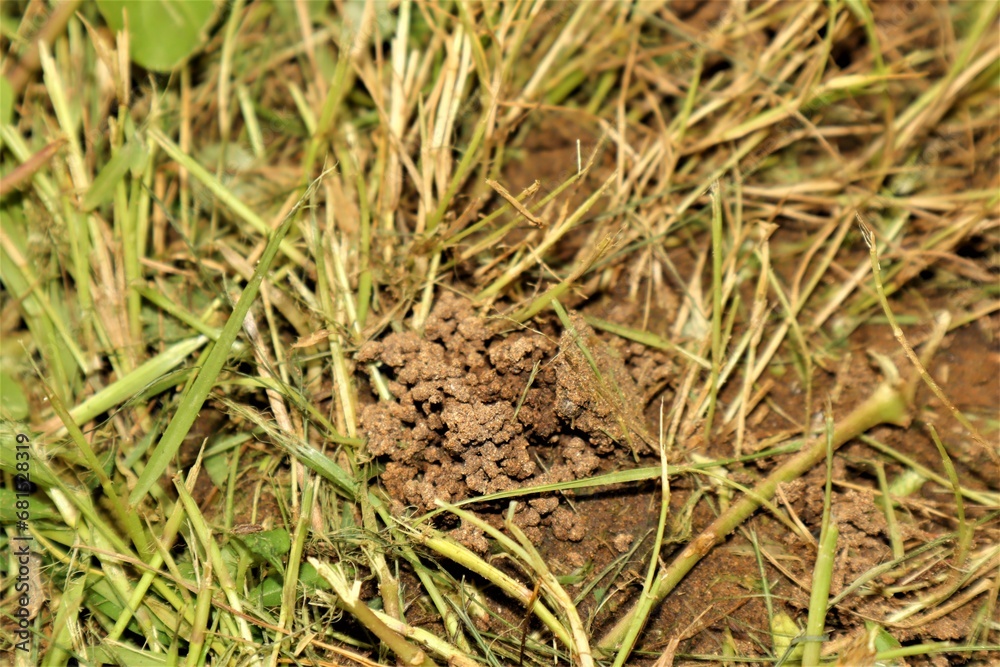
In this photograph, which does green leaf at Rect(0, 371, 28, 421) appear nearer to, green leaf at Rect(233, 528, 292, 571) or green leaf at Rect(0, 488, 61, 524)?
green leaf at Rect(0, 488, 61, 524)

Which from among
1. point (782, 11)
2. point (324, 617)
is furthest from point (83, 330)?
point (782, 11)

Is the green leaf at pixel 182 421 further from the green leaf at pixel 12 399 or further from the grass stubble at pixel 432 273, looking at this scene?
the green leaf at pixel 12 399

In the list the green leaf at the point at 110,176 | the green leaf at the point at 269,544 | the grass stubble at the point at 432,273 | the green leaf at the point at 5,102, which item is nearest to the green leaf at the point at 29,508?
the grass stubble at the point at 432,273

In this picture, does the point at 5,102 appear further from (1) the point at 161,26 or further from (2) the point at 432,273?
(2) the point at 432,273

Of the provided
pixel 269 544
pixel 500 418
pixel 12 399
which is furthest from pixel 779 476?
pixel 12 399

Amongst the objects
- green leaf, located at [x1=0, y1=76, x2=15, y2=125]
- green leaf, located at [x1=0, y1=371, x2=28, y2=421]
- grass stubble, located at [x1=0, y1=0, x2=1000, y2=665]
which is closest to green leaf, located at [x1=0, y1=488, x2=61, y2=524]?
grass stubble, located at [x1=0, y1=0, x2=1000, y2=665]

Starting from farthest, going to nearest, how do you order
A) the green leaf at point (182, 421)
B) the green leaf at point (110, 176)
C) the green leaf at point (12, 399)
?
the green leaf at point (110, 176)
the green leaf at point (12, 399)
the green leaf at point (182, 421)
